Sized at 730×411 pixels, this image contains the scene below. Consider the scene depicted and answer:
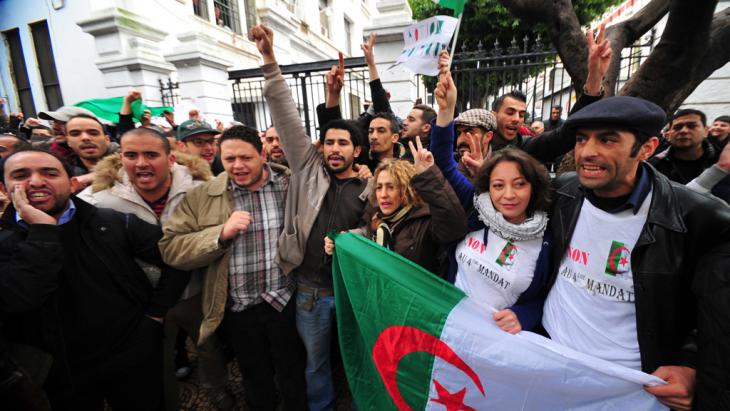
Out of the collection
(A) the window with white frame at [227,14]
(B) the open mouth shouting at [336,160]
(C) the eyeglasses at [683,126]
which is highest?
(A) the window with white frame at [227,14]

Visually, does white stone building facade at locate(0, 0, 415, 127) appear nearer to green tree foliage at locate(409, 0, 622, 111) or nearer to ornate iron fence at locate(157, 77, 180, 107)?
ornate iron fence at locate(157, 77, 180, 107)

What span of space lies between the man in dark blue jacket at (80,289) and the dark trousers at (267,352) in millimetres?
503

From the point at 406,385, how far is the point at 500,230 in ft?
3.54

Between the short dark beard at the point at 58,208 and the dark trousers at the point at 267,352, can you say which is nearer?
the short dark beard at the point at 58,208

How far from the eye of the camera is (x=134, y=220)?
2076 mm

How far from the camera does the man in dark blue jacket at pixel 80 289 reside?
158 cm

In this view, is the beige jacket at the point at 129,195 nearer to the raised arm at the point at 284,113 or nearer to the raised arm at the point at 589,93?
the raised arm at the point at 284,113

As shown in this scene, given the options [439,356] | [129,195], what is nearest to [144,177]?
[129,195]

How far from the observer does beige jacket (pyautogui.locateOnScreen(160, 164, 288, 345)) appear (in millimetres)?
2012

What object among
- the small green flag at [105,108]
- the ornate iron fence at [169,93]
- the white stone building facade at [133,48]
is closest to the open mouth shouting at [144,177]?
the white stone building facade at [133,48]

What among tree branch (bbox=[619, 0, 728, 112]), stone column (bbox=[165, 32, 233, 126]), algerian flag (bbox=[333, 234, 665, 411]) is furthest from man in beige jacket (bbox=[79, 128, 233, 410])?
stone column (bbox=[165, 32, 233, 126])

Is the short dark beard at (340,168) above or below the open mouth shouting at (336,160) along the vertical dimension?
below

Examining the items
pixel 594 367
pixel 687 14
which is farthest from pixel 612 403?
pixel 687 14

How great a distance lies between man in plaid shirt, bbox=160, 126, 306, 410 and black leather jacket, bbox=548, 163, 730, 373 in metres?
2.04
